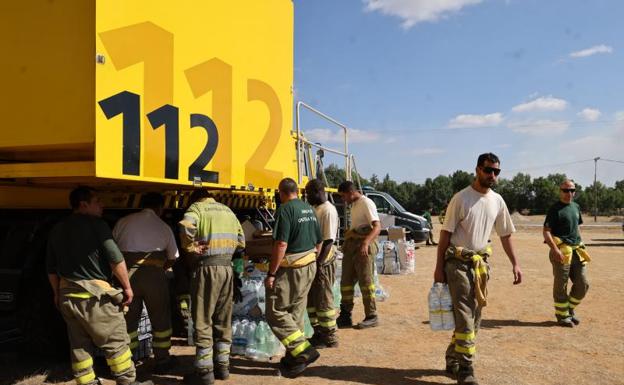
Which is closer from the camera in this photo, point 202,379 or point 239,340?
point 202,379

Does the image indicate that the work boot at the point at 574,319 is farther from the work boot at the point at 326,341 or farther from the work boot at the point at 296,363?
the work boot at the point at 296,363

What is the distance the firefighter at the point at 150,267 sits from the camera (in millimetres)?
4516

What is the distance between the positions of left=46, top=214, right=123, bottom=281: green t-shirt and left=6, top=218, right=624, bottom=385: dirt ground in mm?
1274

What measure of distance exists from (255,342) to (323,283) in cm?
101

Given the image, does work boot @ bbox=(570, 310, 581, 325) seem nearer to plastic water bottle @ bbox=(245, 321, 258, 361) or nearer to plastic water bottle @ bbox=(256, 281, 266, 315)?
plastic water bottle @ bbox=(256, 281, 266, 315)

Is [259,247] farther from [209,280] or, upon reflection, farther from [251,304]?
[209,280]

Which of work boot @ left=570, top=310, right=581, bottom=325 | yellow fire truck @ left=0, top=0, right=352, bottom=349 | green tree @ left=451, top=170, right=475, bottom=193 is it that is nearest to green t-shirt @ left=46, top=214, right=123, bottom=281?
yellow fire truck @ left=0, top=0, right=352, bottom=349

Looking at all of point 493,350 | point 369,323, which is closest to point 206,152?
point 369,323

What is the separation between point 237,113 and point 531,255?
40.6 feet

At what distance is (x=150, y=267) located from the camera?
457 centimetres

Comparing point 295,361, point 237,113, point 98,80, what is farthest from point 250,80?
point 295,361

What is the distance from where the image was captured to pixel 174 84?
429cm

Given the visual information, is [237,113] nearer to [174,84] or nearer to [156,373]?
[174,84]

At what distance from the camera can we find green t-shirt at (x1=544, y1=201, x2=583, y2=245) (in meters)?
6.76
